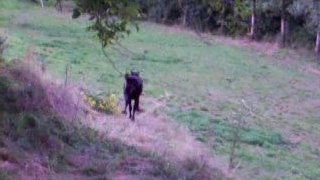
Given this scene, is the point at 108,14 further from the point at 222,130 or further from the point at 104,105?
the point at 222,130

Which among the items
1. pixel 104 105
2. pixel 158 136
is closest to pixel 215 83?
pixel 104 105

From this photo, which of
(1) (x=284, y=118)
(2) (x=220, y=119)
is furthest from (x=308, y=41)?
(2) (x=220, y=119)

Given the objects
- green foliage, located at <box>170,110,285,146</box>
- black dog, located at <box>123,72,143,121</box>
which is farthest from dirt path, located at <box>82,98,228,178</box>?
green foliage, located at <box>170,110,285,146</box>

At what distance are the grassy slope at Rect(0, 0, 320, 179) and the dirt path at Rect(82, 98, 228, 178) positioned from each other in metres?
0.55

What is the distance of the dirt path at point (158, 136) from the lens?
31.4 feet

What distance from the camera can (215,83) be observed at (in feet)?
71.3

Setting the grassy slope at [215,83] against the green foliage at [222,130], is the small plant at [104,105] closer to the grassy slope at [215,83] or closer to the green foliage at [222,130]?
the grassy slope at [215,83]

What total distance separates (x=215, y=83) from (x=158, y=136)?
10375mm

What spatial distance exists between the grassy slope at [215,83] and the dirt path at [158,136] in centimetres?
55

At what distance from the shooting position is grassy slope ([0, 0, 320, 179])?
13.0 m

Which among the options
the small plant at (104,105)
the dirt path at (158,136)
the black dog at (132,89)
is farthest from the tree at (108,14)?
the small plant at (104,105)

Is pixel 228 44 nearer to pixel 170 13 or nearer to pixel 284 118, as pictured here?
pixel 170 13

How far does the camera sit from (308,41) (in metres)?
32.2

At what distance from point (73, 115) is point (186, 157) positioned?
2.02 metres
